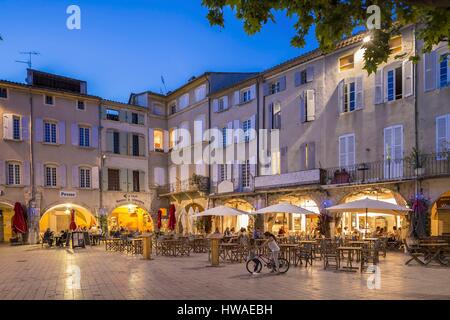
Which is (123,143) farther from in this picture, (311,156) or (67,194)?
(311,156)

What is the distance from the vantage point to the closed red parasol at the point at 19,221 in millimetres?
26047

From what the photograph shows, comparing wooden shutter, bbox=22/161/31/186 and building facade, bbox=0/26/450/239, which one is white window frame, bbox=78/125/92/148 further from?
wooden shutter, bbox=22/161/31/186

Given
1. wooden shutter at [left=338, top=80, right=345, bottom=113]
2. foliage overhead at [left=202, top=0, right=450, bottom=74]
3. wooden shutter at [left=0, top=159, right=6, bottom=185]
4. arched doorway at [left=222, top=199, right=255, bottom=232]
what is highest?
wooden shutter at [left=338, top=80, right=345, bottom=113]

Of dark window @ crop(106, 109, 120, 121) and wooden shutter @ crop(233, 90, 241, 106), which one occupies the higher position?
dark window @ crop(106, 109, 120, 121)

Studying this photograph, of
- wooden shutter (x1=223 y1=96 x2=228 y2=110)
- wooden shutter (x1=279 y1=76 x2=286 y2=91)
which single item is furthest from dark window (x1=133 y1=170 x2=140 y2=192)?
wooden shutter (x1=279 y1=76 x2=286 y2=91)

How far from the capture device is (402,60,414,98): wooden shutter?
19094mm

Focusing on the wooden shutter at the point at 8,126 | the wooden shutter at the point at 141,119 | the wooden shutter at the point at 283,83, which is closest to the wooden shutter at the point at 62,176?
the wooden shutter at the point at 8,126

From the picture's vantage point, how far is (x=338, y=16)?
5.22 metres

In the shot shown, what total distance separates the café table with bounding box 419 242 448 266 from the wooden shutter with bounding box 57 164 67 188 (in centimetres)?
2385

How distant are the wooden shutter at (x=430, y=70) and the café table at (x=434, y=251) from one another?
25.0ft

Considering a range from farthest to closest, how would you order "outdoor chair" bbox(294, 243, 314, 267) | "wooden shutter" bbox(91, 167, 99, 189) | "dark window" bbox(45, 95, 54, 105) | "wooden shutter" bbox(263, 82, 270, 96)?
1. "wooden shutter" bbox(91, 167, 99, 189)
2. "dark window" bbox(45, 95, 54, 105)
3. "wooden shutter" bbox(263, 82, 270, 96)
4. "outdoor chair" bbox(294, 243, 314, 267)

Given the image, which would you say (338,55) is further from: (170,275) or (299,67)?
(170,275)

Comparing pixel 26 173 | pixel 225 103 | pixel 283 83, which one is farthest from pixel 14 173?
pixel 283 83
